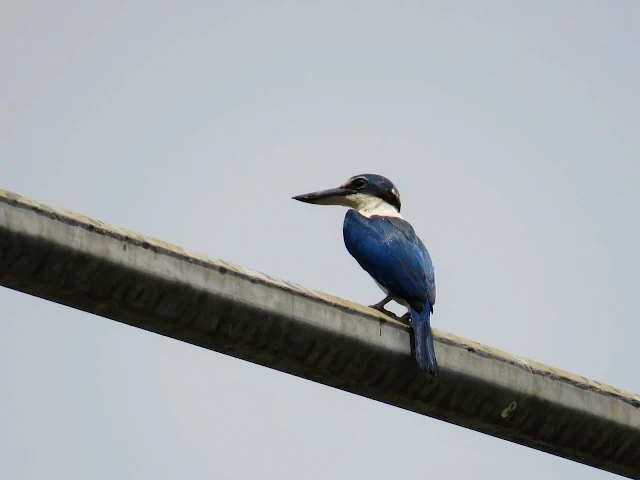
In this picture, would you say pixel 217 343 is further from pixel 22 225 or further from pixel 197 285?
pixel 22 225

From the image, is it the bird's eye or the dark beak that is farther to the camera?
the bird's eye

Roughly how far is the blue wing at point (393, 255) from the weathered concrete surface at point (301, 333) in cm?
232

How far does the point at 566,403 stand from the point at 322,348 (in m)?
0.84

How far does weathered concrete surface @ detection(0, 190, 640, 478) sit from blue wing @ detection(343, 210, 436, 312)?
232 cm

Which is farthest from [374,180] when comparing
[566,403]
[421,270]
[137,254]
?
[137,254]

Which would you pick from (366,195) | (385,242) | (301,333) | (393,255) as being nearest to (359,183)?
(366,195)

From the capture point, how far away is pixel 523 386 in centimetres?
377

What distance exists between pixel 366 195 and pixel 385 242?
1094 mm

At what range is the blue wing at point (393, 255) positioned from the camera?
6.73 metres

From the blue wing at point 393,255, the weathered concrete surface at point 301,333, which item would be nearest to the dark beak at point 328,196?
the blue wing at point 393,255

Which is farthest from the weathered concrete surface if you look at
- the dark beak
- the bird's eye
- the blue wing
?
the bird's eye

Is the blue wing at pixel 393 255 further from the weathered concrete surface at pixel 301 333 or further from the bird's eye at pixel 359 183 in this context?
the weathered concrete surface at pixel 301 333

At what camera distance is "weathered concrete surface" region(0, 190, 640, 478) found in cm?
312

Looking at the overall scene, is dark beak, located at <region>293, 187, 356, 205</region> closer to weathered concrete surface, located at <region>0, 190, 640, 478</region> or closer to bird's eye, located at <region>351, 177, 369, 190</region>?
bird's eye, located at <region>351, 177, 369, 190</region>
